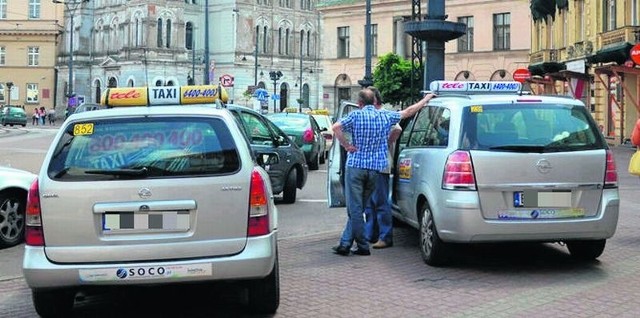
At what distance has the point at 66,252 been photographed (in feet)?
17.4

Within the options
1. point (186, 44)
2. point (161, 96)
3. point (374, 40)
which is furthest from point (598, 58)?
point (186, 44)

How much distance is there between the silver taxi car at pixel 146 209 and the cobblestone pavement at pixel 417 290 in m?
0.90

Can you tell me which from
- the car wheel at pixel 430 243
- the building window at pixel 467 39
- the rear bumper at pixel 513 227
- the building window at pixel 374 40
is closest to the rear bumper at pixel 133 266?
the rear bumper at pixel 513 227

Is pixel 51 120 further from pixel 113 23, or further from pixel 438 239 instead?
pixel 438 239

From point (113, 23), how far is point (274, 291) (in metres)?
101

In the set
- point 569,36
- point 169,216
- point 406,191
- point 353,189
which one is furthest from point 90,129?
point 569,36

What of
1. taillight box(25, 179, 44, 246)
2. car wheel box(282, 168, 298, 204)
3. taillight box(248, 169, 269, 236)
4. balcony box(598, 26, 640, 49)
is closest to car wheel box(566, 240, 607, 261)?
taillight box(248, 169, 269, 236)

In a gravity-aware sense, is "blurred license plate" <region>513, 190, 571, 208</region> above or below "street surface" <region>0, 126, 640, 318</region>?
above

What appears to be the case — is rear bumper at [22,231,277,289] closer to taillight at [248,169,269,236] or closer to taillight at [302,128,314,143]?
taillight at [248,169,269,236]

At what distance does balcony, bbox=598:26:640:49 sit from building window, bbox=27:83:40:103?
83.9 m

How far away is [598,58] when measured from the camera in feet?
98.8

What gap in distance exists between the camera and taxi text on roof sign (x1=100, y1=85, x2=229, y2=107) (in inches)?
258

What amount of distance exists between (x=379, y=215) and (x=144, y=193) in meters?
3.97

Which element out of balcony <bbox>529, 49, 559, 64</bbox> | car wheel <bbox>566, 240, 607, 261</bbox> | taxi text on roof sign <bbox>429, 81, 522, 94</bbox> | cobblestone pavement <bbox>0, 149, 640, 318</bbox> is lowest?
cobblestone pavement <bbox>0, 149, 640, 318</bbox>
